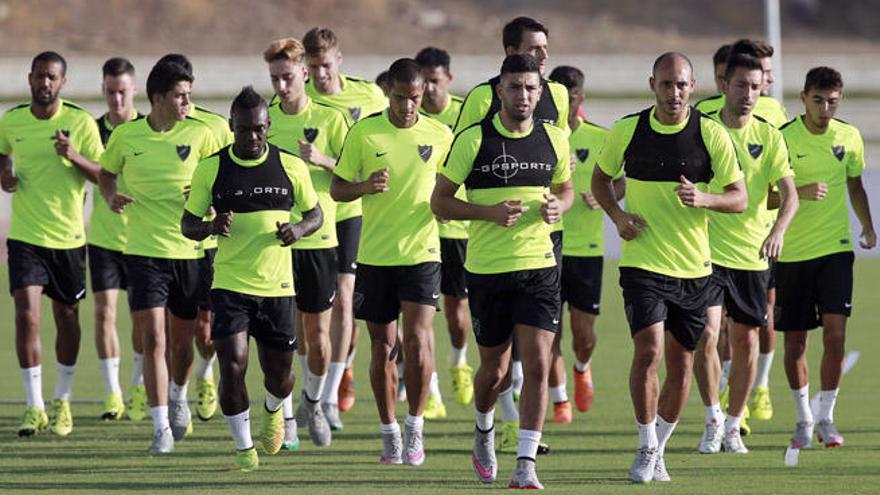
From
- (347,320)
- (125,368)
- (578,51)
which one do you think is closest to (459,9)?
(578,51)

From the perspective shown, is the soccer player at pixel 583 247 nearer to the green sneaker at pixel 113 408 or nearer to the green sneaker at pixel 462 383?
the green sneaker at pixel 462 383

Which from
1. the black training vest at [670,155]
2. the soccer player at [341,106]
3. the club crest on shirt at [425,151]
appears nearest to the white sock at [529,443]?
the black training vest at [670,155]

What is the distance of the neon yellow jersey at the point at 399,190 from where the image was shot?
12.0 meters

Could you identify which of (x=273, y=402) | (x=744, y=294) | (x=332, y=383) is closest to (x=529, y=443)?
(x=273, y=402)

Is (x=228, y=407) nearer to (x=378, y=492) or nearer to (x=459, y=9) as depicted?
(x=378, y=492)

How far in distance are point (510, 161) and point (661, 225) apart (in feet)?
3.17

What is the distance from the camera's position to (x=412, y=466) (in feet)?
39.1

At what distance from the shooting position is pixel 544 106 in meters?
12.5

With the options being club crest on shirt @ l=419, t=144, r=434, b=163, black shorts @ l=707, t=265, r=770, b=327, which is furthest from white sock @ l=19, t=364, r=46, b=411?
black shorts @ l=707, t=265, r=770, b=327

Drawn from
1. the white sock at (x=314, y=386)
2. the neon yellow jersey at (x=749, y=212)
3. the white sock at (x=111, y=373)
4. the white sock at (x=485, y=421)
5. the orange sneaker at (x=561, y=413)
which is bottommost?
the orange sneaker at (x=561, y=413)

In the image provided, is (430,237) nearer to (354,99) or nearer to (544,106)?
(544,106)

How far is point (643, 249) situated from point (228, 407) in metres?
2.63

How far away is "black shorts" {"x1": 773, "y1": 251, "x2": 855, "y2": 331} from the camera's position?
12797mm

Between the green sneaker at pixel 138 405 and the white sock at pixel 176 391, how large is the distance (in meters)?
1.13
